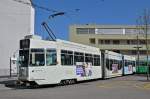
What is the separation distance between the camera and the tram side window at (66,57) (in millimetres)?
28125

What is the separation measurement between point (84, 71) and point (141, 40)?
67.1 meters

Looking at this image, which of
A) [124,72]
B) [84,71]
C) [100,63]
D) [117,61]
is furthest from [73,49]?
[124,72]

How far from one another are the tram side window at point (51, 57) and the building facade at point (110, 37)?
2862 inches

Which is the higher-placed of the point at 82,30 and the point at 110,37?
the point at 82,30

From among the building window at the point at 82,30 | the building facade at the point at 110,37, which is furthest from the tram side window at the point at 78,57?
the building window at the point at 82,30

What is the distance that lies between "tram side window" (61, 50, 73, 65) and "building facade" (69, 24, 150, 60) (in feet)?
230

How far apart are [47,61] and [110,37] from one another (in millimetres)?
76367

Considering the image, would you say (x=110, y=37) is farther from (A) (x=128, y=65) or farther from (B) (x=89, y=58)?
(B) (x=89, y=58)

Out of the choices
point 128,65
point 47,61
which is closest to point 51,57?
point 47,61

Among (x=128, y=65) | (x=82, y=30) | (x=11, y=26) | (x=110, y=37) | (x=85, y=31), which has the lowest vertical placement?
(x=128, y=65)

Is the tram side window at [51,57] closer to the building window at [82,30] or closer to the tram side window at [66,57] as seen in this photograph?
the tram side window at [66,57]

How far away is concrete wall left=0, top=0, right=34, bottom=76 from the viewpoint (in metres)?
54.2

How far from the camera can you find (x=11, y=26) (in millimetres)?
56469

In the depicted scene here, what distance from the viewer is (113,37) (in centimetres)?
10181
